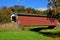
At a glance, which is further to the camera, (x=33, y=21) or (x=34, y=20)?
(x=34, y=20)

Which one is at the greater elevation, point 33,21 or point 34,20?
point 34,20

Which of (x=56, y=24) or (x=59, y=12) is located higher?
(x=59, y=12)

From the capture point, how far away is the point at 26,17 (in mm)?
50062

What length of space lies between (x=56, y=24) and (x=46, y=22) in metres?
3.17

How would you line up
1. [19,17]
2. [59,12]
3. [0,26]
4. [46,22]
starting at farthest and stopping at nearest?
[46,22] → [19,17] → [0,26] → [59,12]

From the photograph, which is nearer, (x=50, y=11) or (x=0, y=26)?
(x=50, y=11)

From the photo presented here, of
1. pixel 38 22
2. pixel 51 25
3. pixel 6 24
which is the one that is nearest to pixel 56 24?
pixel 51 25

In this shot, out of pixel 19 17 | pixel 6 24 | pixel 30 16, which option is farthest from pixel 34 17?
pixel 6 24

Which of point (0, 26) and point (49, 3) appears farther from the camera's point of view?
point (0, 26)

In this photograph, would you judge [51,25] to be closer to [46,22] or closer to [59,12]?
[46,22]

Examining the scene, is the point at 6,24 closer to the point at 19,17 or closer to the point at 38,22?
the point at 19,17

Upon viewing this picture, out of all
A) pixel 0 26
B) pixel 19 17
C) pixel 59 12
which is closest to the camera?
pixel 59 12

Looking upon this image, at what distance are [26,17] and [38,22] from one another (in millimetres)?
4184

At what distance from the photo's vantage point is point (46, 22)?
171 feet
